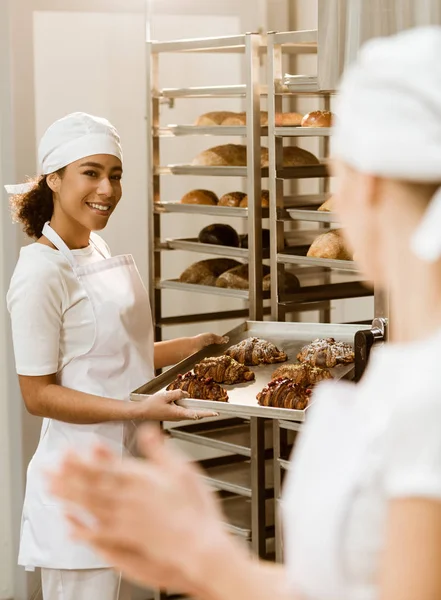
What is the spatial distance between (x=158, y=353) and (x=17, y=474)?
987 millimetres

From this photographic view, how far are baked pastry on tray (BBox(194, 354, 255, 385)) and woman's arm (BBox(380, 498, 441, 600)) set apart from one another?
190cm

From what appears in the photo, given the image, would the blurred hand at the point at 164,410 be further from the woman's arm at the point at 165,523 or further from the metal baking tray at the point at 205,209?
the woman's arm at the point at 165,523

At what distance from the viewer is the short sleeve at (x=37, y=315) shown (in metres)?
2.50

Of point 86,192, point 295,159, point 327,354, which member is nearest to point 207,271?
point 295,159

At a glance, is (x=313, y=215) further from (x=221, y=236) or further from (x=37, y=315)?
(x=37, y=315)

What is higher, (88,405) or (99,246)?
(99,246)

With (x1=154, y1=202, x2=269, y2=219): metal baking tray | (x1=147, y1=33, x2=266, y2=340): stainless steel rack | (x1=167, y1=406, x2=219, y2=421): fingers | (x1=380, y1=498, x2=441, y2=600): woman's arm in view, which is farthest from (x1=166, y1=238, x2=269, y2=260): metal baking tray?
(x1=380, y1=498, x2=441, y2=600): woman's arm

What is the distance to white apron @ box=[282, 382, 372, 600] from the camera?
0.85m

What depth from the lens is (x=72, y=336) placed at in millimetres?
2609

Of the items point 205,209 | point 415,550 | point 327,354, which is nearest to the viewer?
point 415,550

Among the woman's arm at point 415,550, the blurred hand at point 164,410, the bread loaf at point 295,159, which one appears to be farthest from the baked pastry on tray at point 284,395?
the woman's arm at point 415,550

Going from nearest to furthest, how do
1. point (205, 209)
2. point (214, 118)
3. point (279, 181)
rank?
point (279, 181) < point (205, 209) < point (214, 118)

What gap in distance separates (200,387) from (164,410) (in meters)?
0.15

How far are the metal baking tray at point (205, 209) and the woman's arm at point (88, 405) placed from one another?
0.93 m
